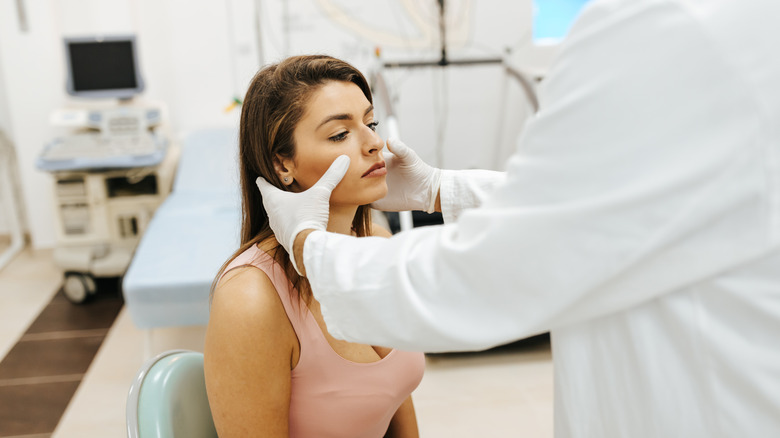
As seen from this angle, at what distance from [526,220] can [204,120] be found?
11.5 feet

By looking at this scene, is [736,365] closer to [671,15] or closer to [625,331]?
[625,331]

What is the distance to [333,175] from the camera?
104cm

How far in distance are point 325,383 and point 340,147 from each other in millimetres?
424

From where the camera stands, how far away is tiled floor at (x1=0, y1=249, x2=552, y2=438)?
229 centimetres

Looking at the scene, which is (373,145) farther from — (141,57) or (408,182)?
(141,57)

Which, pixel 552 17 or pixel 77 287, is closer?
pixel 77 287

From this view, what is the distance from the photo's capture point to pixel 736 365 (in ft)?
2.31

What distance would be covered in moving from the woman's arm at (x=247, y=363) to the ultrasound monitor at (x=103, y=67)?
2.72 m

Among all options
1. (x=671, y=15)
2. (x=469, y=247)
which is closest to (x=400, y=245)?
(x=469, y=247)

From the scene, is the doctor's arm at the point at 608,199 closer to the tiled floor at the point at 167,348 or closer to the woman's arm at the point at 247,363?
the woman's arm at the point at 247,363

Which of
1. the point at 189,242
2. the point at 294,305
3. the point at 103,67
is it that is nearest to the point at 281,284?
the point at 294,305

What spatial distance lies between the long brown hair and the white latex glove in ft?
0.65

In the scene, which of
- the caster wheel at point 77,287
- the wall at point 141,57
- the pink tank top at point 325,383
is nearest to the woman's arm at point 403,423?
the pink tank top at point 325,383

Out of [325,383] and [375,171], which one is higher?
[375,171]
